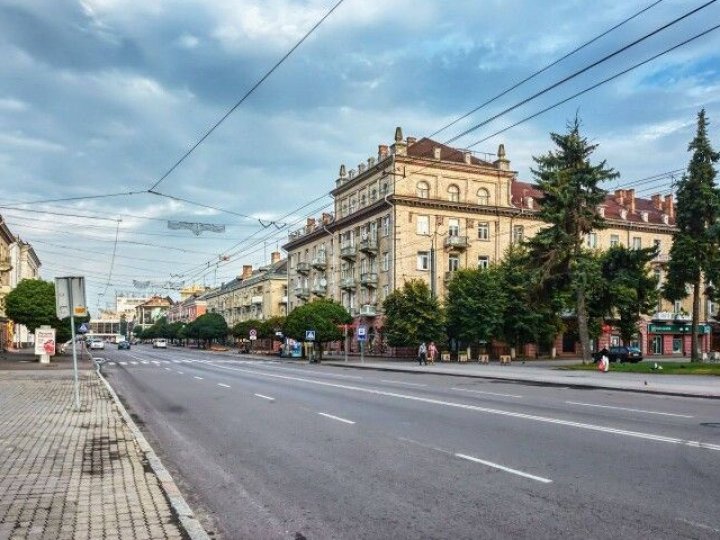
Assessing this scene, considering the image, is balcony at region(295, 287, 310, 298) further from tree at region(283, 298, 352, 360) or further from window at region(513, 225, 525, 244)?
window at region(513, 225, 525, 244)

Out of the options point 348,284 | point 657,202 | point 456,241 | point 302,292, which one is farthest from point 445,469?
point 657,202

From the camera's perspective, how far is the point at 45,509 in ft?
20.2

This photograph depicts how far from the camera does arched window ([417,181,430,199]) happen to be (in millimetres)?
59875

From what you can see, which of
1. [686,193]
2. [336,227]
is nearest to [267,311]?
[336,227]

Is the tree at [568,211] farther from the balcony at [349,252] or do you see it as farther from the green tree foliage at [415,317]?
the balcony at [349,252]

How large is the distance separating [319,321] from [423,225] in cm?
1363

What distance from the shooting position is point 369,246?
62.3 metres

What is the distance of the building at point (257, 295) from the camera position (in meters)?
95.9

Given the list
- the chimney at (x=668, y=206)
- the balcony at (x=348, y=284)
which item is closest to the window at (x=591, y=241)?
the chimney at (x=668, y=206)

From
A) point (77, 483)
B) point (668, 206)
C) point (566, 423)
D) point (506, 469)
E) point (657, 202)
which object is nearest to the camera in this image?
point (77, 483)

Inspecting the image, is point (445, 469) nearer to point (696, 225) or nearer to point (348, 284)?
point (696, 225)

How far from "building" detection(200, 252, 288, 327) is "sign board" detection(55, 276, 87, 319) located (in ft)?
251

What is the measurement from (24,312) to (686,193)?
146 feet

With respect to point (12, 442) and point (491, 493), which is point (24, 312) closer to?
point (12, 442)
